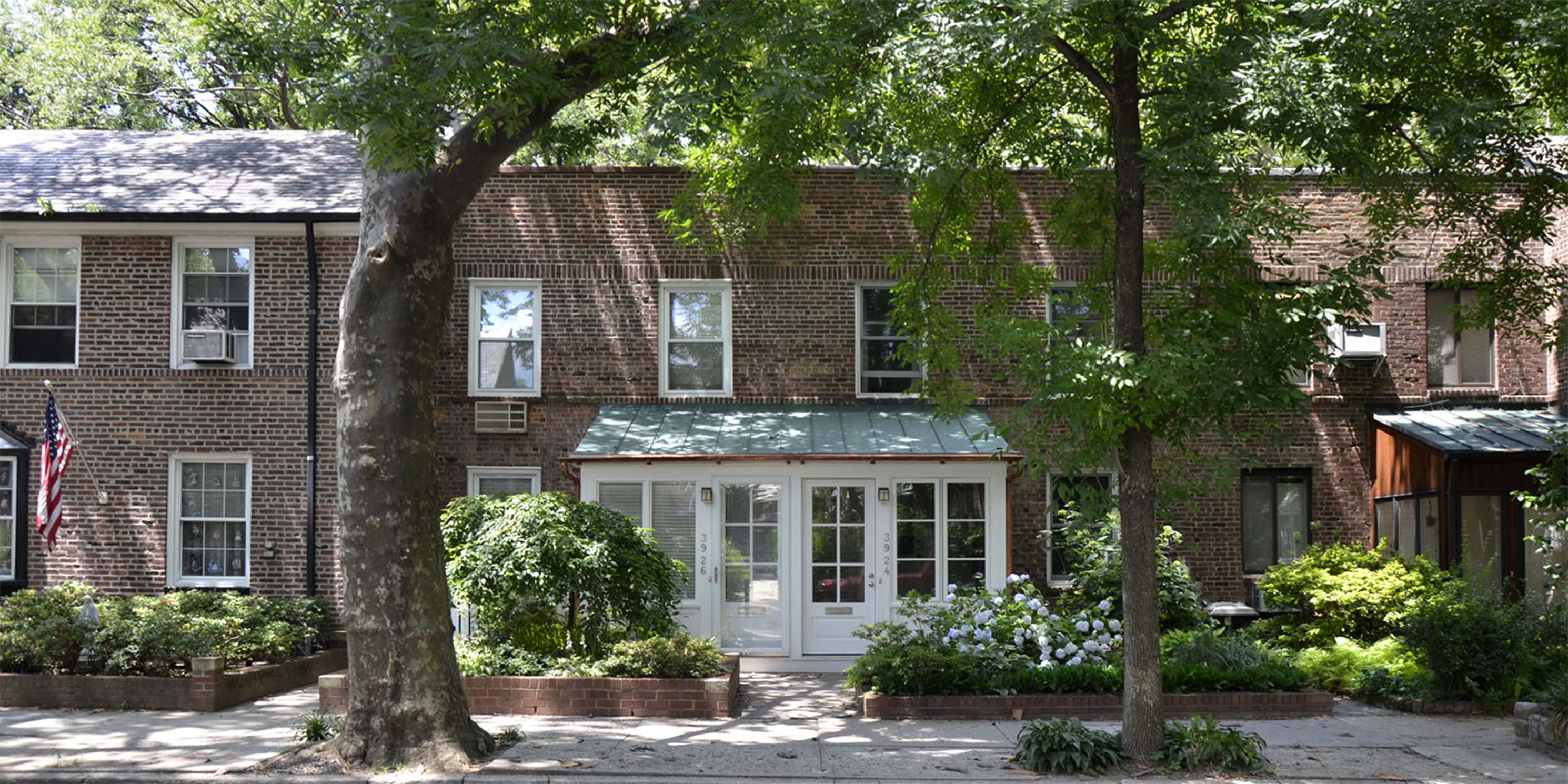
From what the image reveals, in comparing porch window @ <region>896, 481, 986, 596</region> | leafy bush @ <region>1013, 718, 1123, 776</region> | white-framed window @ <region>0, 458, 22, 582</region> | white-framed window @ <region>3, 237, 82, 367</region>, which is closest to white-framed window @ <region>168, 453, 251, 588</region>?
white-framed window @ <region>0, 458, 22, 582</region>

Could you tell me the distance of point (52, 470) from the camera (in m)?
14.8

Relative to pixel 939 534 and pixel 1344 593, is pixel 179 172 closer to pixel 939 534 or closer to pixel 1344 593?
pixel 939 534

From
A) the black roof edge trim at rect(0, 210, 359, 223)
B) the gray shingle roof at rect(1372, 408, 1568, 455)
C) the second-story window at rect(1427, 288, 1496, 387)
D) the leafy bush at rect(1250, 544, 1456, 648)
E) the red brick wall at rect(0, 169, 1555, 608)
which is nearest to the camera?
the leafy bush at rect(1250, 544, 1456, 648)

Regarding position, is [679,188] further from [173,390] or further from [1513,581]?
[1513,581]

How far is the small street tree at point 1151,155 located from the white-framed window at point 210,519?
8.79 meters

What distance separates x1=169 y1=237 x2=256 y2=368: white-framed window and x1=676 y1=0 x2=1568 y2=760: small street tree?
8.07 m

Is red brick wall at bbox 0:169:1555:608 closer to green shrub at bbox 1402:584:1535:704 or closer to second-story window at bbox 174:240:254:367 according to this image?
second-story window at bbox 174:240:254:367

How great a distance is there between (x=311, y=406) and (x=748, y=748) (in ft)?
29.2

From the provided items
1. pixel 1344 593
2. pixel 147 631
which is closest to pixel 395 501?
pixel 147 631

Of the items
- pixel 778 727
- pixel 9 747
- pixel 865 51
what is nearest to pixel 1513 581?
pixel 778 727

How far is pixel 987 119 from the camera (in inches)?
455

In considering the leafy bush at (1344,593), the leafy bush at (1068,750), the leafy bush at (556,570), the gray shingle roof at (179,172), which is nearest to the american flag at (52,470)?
the gray shingle roof at (179,172)

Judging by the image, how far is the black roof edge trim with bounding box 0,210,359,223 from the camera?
1598cm

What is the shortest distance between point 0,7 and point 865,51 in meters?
23.9
